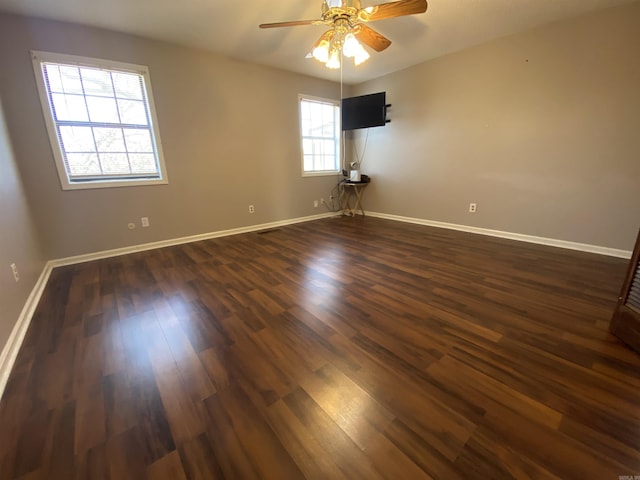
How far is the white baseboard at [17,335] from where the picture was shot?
1.50 meters

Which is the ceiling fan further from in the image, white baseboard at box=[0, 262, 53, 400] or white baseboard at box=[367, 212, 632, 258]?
white baseboard at box=[0, 262, 53, 400]

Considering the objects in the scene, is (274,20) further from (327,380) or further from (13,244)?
(327,380)

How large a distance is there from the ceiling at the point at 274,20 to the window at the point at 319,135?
4.02 ft

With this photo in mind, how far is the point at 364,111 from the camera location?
4.93 m

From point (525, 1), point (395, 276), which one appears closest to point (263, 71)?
point (525, 1)

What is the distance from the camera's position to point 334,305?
7.09 feet

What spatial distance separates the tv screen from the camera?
4.74 metres

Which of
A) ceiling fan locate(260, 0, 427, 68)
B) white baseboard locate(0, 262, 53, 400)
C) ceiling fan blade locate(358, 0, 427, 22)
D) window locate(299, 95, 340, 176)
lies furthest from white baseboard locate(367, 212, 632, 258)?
white baseboard locate(0, 262, 53, 400)

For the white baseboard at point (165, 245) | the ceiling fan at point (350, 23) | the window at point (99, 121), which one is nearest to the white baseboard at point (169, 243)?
the white baseboard at point (165, 245)

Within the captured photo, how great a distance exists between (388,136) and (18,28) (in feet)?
16.2

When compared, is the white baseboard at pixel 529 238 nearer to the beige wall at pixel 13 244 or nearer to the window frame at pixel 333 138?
the window frame at pixel 333 138

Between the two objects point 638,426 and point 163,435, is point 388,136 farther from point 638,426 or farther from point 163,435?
point 163,435

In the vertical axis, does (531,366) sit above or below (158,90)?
below

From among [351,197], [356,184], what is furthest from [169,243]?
[351,197]
